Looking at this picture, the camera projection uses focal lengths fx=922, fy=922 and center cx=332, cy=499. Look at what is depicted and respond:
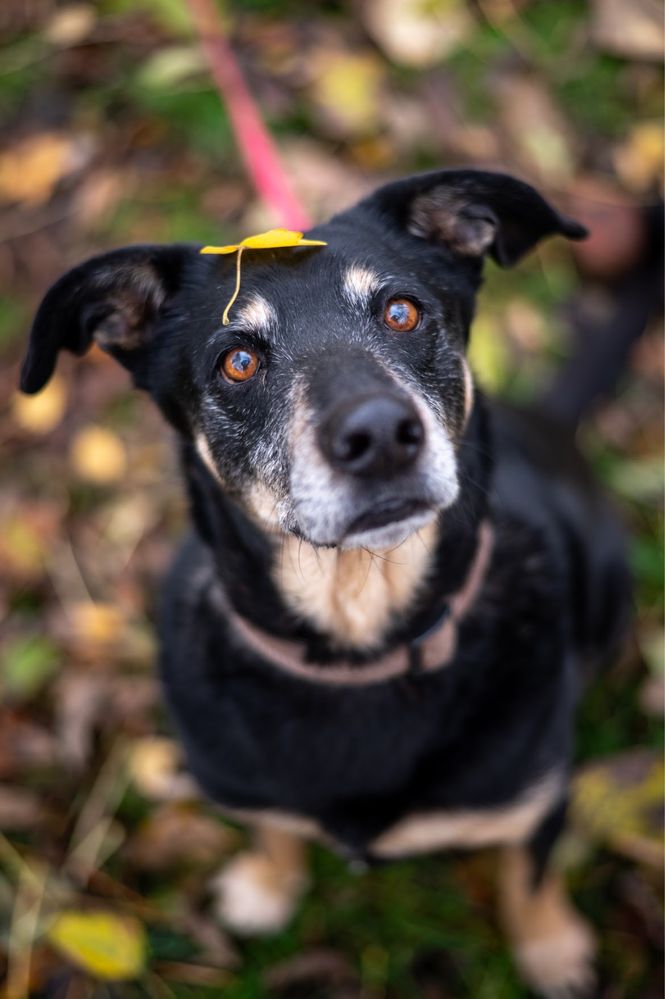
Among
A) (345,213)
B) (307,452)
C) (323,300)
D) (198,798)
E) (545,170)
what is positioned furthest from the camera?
(545,170)

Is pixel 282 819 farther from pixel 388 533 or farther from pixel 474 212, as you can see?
pixel 474 212

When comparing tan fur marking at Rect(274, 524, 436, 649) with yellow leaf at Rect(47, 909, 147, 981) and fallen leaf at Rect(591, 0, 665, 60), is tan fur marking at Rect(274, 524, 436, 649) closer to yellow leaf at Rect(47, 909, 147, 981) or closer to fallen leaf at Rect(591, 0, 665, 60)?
yellow leaf at Rect(47, 909, 147, 981)

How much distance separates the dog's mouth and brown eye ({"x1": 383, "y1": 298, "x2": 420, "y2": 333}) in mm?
458

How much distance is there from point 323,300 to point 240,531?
64 centimetres

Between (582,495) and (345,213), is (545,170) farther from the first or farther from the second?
(345,213)

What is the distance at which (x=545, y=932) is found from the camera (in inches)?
120

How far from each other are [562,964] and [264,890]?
3.41ft

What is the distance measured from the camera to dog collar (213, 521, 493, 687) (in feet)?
7.95

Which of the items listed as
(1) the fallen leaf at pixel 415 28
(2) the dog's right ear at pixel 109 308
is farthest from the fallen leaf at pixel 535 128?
(2) the dog's right ear at pixel 109 308

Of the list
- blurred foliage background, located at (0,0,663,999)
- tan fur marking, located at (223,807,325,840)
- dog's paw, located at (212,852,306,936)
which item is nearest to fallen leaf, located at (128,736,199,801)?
blurred foliage background, located at (0,0,663,999)

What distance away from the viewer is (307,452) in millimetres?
1989

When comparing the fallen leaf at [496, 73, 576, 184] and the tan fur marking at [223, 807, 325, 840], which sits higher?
the fallen leaf at [496, 73, 576, 184]

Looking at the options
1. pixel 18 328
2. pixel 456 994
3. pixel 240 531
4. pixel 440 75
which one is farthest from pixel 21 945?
pixel 440 75

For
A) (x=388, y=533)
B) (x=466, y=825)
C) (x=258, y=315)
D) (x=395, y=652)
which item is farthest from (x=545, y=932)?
(x=258, y=315)
